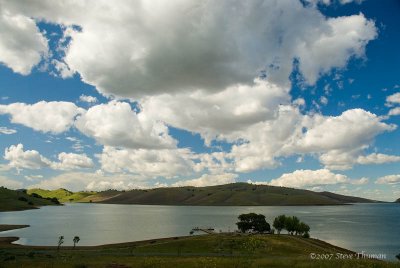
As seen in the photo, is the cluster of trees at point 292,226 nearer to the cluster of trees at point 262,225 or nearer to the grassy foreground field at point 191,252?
the cluster of trees at point 262,225

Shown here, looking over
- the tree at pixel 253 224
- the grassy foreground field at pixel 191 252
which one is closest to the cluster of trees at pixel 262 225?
the tree at pixel 253 224

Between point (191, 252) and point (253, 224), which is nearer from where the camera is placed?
point (191, 252)

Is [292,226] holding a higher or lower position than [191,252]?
higher

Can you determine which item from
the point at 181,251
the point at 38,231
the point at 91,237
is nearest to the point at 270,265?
the point at 181,251

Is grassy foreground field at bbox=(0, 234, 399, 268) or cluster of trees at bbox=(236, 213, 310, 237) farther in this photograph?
cluster of trees at bbox=(236, 213, 310, 237)

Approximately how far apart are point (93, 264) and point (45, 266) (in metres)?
8.45

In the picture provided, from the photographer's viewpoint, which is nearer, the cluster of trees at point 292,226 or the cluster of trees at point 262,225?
the cluster of trees at point 262,225

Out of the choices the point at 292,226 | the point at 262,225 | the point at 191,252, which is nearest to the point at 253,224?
the point at 262,225

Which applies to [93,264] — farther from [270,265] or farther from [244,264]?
[270,265]

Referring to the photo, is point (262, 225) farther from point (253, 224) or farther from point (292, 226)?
point (292, 226)

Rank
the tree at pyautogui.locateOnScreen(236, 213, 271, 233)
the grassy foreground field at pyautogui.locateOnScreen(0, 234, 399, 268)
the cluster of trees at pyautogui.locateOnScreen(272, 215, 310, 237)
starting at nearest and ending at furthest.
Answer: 1. the grassy foreground field at pyautogui.locateOnScreen(0, 234, 399, 268)
2. the tree at pyautogui.locateOnScreen(236, 213, 271, 233)
3. the cluster of trees at pyautogui.locateOnScreen(272, 215, 310, 237)

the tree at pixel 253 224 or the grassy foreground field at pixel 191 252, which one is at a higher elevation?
the tree at pixel 253 224

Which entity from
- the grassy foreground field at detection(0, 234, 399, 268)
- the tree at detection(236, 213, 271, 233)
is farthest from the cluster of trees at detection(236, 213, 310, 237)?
the grassy foreground field at detection(0, 234, 399, 268)

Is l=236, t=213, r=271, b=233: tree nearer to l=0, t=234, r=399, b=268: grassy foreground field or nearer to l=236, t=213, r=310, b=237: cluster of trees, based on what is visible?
l=236, t=213, r=310, b=237: cluster of trees
